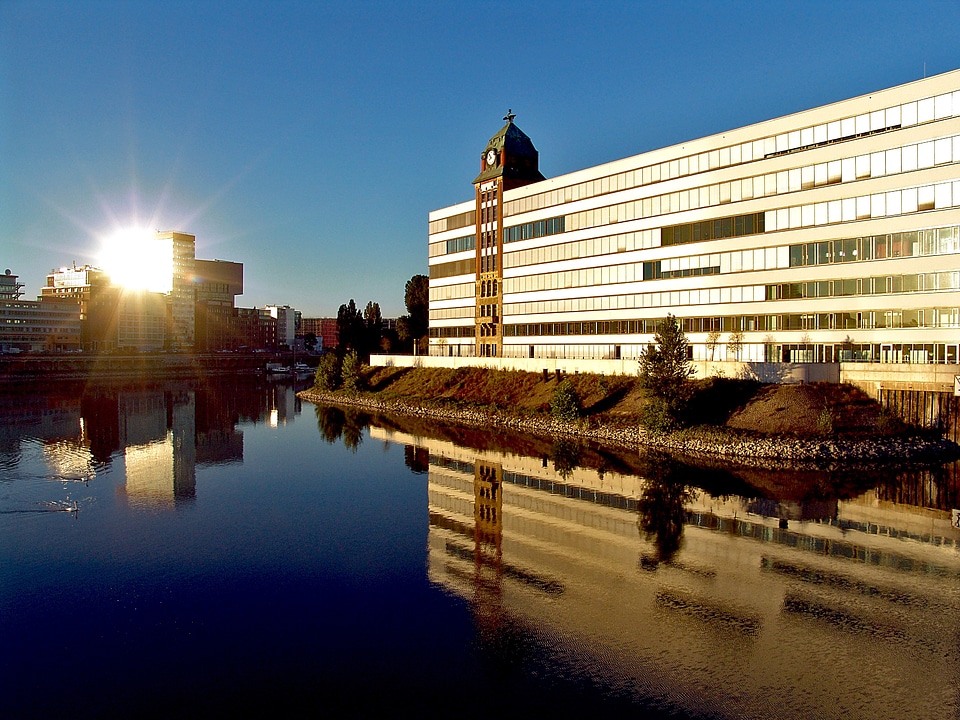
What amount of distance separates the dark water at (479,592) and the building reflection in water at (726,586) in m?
0.13

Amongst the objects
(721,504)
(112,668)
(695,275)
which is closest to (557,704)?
(112,668)

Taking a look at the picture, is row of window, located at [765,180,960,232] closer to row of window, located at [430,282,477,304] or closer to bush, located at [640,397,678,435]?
bush, located at [640,397,678,435]

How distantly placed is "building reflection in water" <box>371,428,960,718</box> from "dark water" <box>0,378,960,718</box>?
127mm

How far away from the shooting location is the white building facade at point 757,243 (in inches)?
2447

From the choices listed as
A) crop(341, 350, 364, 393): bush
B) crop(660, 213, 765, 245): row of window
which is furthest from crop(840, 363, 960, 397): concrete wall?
crop(341, 350, 364, 393): bush

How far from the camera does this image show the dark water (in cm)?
2062

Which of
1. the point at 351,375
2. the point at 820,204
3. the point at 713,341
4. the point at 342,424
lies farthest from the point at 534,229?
the point at 820,204

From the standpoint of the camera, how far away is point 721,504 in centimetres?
4278

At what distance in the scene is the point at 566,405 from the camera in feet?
245

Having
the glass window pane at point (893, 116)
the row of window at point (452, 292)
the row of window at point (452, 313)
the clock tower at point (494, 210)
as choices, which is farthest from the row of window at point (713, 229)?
the row of window at point (452, 313)

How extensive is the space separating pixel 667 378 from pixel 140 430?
5674 cm

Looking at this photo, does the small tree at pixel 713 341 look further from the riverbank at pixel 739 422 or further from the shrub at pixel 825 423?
the shrub at pixel 825 423

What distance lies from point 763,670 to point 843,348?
53.7 meters

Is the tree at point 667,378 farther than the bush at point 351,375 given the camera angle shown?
No
